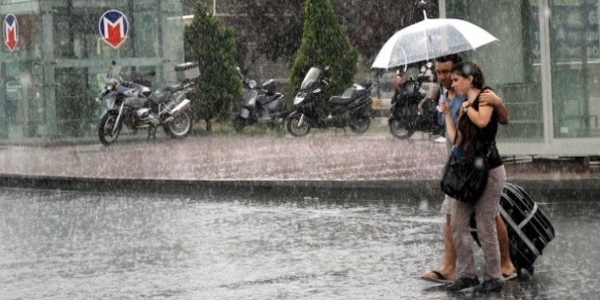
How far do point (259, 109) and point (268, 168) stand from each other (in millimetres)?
11023

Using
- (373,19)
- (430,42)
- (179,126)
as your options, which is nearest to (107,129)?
(179,126)

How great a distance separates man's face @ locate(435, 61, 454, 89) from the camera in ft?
29.7

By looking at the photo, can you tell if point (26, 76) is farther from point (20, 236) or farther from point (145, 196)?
point (20, 236)

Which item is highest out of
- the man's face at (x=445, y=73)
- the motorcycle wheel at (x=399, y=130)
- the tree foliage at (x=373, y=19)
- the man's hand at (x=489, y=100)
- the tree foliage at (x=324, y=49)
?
the tree foliage at (x=373, y=19)

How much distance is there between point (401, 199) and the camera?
15.0 metres

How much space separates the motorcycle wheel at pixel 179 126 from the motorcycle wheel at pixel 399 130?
4.91m

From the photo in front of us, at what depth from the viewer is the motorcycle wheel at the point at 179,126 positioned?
88.6ft

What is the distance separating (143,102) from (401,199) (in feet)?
39.4

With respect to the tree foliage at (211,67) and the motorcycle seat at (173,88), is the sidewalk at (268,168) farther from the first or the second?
the tree foliage at (211,67)

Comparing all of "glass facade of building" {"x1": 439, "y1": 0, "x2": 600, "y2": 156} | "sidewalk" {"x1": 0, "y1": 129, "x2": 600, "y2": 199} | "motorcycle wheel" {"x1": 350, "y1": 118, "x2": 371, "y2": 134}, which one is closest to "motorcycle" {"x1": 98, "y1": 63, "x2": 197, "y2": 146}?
"sidewalk" {"x1": 0, "y1": 129, "x2": 600, "y2": 199}

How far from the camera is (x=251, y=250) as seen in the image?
11.2 metres

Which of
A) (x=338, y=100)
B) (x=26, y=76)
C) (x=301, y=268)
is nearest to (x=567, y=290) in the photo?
(x=301, y=268)

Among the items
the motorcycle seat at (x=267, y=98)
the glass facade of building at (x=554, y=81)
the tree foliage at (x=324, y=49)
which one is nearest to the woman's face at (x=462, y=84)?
the glass facade of building at (x=554, y=81)

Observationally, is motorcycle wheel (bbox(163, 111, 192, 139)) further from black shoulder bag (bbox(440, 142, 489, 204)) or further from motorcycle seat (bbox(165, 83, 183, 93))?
black shoulder bag (bbox(440, 142, 489, 204))
